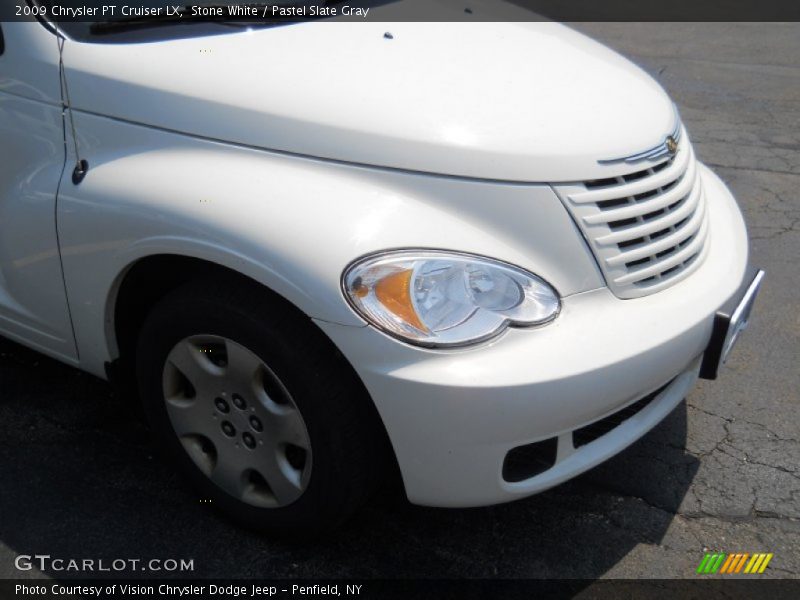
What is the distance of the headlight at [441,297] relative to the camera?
2090 mm

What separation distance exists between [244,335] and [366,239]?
39 cm

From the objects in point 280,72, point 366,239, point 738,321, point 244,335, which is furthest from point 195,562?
point 738,321

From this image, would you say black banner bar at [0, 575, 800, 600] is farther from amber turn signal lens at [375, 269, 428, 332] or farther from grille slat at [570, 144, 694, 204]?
grille slat at [570, 144, 694, 204]

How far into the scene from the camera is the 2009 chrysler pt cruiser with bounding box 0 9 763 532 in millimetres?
2117

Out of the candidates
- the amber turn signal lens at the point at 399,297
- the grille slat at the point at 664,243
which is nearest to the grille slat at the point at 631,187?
the grille slat at the point at 664,243

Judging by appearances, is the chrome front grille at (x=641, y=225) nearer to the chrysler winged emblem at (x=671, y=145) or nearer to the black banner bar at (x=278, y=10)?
the chrysler winged emblem at (x=671, y=145)

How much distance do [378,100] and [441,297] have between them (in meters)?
0.58

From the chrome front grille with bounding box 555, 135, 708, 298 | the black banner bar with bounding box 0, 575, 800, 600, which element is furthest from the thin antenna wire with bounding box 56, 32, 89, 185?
the chrome front grille with bounding box 555, 135, 708, 298

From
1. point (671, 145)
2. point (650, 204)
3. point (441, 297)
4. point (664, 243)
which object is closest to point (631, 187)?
point (650, 204)

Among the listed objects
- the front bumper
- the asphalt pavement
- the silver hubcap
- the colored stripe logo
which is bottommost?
the asphalt pavement

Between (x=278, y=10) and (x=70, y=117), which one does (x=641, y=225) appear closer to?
(x=278, y=10)

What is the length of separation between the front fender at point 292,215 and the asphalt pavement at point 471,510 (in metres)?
0.74

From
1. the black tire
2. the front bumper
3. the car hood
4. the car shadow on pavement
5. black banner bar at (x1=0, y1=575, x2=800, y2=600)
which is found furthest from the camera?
the car shadow on pavement

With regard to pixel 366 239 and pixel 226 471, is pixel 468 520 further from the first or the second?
pixel 366 239
